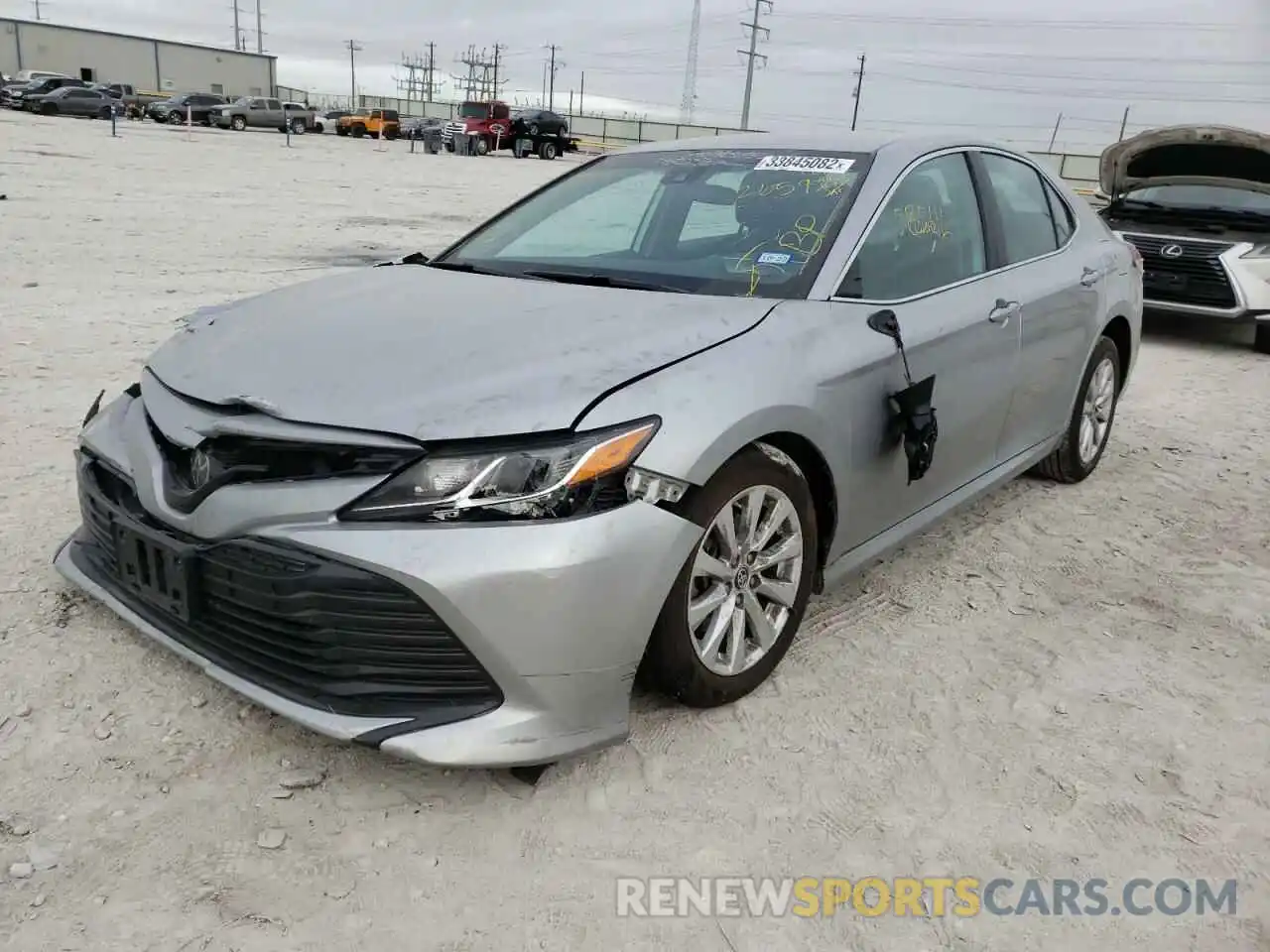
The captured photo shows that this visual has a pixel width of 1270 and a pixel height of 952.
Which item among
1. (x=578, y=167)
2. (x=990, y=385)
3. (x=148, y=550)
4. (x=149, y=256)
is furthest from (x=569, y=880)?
(x=149, y=256)

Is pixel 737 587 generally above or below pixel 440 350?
below

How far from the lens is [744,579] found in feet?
8.93

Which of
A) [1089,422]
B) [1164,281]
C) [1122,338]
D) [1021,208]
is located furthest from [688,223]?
[1164,281]

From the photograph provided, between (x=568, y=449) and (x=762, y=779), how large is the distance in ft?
3.23

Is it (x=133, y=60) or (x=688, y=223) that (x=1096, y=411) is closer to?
(x=688, y=223)

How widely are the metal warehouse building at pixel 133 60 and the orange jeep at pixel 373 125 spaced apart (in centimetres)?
2554

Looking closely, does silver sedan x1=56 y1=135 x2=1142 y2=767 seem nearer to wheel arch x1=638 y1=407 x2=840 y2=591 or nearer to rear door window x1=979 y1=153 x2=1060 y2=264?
wheel arch x1=638 y1=407 x2=840 y2=591

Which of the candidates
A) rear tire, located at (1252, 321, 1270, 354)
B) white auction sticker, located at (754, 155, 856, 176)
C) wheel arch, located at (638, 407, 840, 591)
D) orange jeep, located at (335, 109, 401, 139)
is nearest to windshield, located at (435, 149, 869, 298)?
white auction sticker, located at (754, 155, 856, 176)

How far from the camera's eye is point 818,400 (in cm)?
279

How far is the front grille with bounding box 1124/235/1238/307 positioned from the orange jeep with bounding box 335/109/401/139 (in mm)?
45342

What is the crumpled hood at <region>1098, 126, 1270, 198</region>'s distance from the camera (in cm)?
839

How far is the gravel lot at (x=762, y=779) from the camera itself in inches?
82.4

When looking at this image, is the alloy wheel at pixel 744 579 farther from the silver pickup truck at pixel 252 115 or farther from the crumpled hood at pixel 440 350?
the silver pickup truck at pixel 252 115

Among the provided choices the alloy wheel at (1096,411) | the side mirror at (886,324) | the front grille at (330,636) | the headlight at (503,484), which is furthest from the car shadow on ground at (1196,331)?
the front grille at (330,636)
